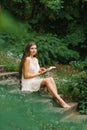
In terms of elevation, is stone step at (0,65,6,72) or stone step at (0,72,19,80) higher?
stone step at (0,72,19,80)

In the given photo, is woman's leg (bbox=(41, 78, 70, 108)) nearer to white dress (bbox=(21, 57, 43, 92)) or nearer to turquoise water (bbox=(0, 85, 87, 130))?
white dress (bbox=(21, 57, 43, 92))

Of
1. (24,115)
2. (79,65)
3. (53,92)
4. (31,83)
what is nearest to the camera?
(24,115)

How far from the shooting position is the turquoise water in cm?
261

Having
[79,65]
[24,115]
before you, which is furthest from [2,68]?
[24,115]

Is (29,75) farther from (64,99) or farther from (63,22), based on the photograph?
(63,22)

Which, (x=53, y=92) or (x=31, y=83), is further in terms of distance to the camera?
(x=31, y=83)

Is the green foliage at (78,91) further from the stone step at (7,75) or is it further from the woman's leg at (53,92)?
the stone step at (7,75)

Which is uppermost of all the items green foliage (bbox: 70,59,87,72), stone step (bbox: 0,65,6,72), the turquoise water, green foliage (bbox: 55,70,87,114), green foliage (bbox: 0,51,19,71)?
the turquoise water

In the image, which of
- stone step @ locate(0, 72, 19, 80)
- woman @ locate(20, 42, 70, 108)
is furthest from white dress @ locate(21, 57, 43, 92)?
stone step @ locate(0, 72, 19, 80)

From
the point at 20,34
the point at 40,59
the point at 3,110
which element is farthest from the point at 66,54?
the point at 20,34

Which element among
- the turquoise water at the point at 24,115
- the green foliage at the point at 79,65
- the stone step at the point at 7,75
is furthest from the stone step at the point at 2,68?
the turquoise water at the point at 24,115

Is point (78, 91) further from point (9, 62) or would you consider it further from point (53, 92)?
point (9, 62)

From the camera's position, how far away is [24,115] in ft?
9.85

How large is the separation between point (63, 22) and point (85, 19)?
30.6 inches
